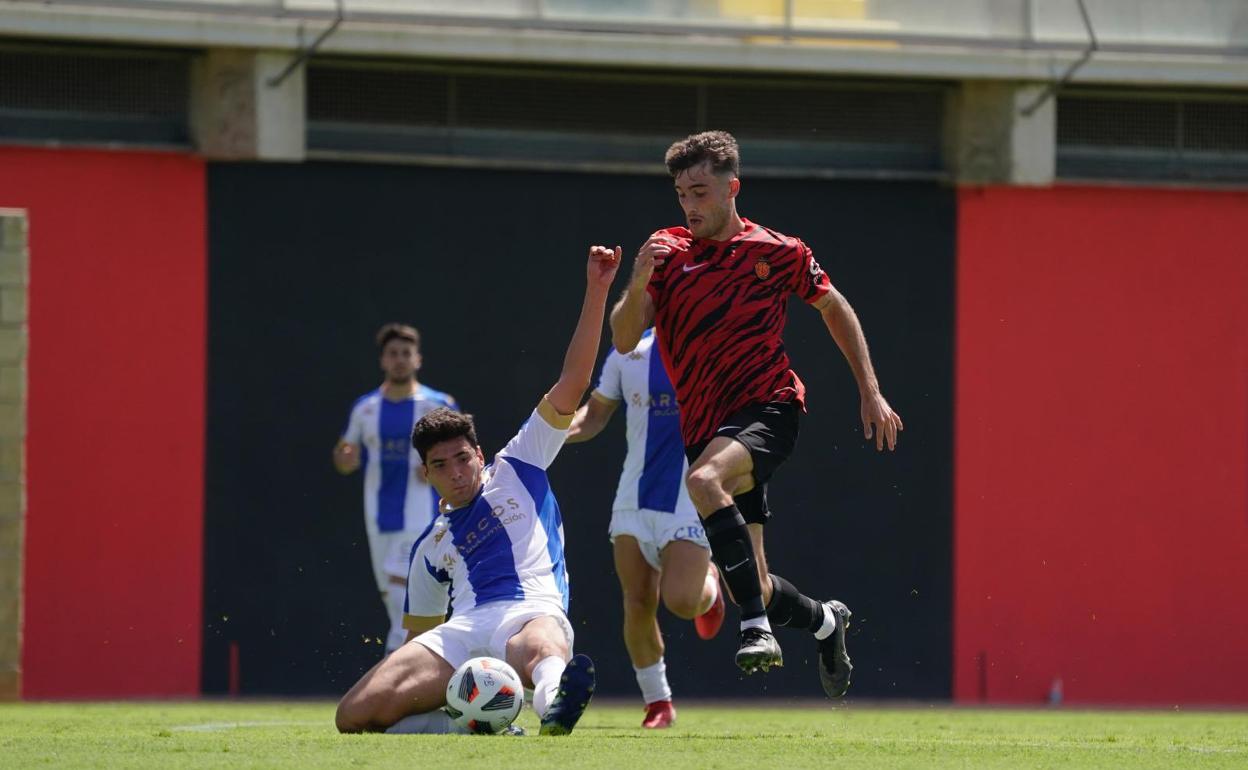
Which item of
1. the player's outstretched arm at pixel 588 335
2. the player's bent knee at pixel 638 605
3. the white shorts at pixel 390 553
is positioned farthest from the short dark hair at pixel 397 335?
the player's outstretched arm at pixel 588 335

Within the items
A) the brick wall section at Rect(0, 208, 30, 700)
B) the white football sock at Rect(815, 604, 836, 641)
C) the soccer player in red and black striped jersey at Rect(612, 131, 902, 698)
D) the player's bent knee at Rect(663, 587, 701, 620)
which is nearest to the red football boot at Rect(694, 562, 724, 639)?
the player's bent knee at Rect(663, 587, 701, 620)

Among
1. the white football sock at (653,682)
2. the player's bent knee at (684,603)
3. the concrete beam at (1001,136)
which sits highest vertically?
the concrete beam at (1001,136)

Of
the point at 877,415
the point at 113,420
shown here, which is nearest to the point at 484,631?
the point at 877,415

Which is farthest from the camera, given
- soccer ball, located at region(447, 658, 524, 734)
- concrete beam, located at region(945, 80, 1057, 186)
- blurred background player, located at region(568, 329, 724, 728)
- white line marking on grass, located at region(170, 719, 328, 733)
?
concrete beam, located at region(945, 80, 1057, 186)

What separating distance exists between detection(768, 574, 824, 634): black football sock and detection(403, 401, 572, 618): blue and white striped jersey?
889mm

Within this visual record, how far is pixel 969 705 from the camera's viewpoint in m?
15.0

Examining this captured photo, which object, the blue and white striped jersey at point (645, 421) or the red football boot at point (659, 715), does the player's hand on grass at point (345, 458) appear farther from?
the red football boot at point (659, 715)

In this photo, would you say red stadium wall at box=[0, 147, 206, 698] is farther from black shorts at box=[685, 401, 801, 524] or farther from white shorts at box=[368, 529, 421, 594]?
black shorts at box=[685, 401, 801, 524]

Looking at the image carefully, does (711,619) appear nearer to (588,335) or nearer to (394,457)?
(588,335)

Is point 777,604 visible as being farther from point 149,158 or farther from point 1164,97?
point 1164,97

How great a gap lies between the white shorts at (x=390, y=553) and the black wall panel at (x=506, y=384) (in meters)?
0.78

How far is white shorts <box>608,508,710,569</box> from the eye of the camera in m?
10.2

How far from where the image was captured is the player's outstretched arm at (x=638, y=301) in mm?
7801

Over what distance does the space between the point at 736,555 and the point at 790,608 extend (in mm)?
962
